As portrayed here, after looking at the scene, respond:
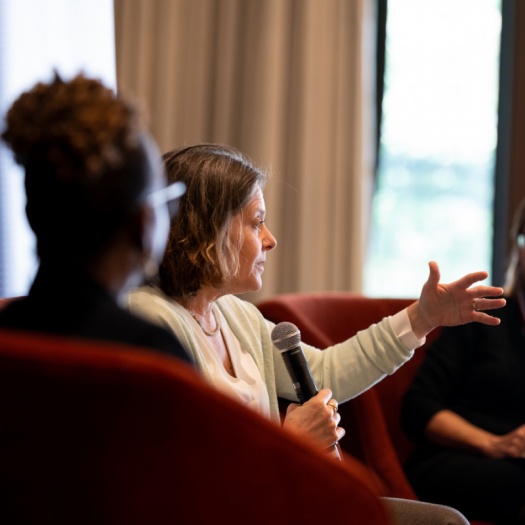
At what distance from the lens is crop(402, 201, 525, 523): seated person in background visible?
150 centimetres

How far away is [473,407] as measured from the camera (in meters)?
1.74

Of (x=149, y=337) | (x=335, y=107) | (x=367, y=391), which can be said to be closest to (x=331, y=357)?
(x=367, y=391)

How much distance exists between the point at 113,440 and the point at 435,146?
9.50ft

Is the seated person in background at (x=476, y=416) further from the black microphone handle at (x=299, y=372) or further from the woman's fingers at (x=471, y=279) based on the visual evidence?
the black microphone handle at (x=299, y=372)

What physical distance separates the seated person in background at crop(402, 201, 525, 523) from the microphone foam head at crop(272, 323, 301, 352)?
705 mm

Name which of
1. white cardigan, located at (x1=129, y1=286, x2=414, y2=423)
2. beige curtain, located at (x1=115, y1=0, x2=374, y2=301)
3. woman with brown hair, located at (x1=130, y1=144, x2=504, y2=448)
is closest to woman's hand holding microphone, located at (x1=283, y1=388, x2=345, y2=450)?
woman with brown hair, located at (x1=130, y1=144, x2=504, y2=448)

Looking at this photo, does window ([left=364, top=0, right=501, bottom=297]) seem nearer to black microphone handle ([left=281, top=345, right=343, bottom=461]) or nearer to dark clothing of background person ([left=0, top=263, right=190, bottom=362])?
black microphone handle ([left=281, top=345, right=343, bottom=461])

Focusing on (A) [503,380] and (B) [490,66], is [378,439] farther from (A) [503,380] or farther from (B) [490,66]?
(B) [490,66]

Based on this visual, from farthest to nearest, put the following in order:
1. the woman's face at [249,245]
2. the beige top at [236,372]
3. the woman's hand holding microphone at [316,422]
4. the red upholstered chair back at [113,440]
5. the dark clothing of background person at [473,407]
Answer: the dark clothing of background person at [473,407] → the woman's face at [249,245] → the beige top at [236,372] → the woman's hand holding microphone at [316,422] → the red upholstered chair back at [113,440]

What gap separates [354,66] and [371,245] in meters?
0.90

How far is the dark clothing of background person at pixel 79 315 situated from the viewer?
0.59m

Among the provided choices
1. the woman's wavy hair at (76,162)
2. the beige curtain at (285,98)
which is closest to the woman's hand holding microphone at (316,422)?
the woman's wavy hair at (76,162)

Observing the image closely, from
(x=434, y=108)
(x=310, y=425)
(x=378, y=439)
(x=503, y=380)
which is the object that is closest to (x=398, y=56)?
(x=434, y=108)

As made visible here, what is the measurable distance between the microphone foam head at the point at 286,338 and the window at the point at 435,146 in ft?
6.20
